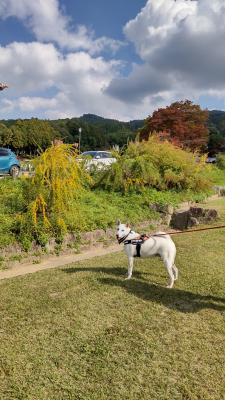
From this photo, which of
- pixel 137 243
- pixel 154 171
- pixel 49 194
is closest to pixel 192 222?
pixel 154 171

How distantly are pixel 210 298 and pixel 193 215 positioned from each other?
6295 mm

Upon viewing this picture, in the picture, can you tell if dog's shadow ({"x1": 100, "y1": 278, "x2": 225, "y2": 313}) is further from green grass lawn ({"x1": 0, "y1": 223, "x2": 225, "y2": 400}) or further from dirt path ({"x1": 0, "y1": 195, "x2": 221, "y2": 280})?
dirt path ({"x1": 0, "y1": 195, "x2": 221, "y2": 280})

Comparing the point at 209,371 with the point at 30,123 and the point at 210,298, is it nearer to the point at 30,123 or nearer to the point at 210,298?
the point at 210,298

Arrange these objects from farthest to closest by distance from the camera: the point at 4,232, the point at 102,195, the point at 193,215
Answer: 1. the point at 102,195
2. the point at 193,215
3. the point at 4,232

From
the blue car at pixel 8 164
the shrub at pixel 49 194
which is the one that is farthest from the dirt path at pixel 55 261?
the blue car at pixel 8 164

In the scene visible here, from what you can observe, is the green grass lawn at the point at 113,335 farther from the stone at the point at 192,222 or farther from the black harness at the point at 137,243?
the stone at the point at 192,222

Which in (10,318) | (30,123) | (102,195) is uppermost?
(30,123)

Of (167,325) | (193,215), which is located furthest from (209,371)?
(193,215)

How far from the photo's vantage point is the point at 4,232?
860cm

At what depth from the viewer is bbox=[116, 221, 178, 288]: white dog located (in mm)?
6305

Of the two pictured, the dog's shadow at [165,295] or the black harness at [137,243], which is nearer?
the dog's shadow at [165,295]

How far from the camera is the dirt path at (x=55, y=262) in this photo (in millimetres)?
7709

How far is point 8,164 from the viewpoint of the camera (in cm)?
1808

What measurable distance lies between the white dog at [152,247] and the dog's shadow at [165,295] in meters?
0.21
